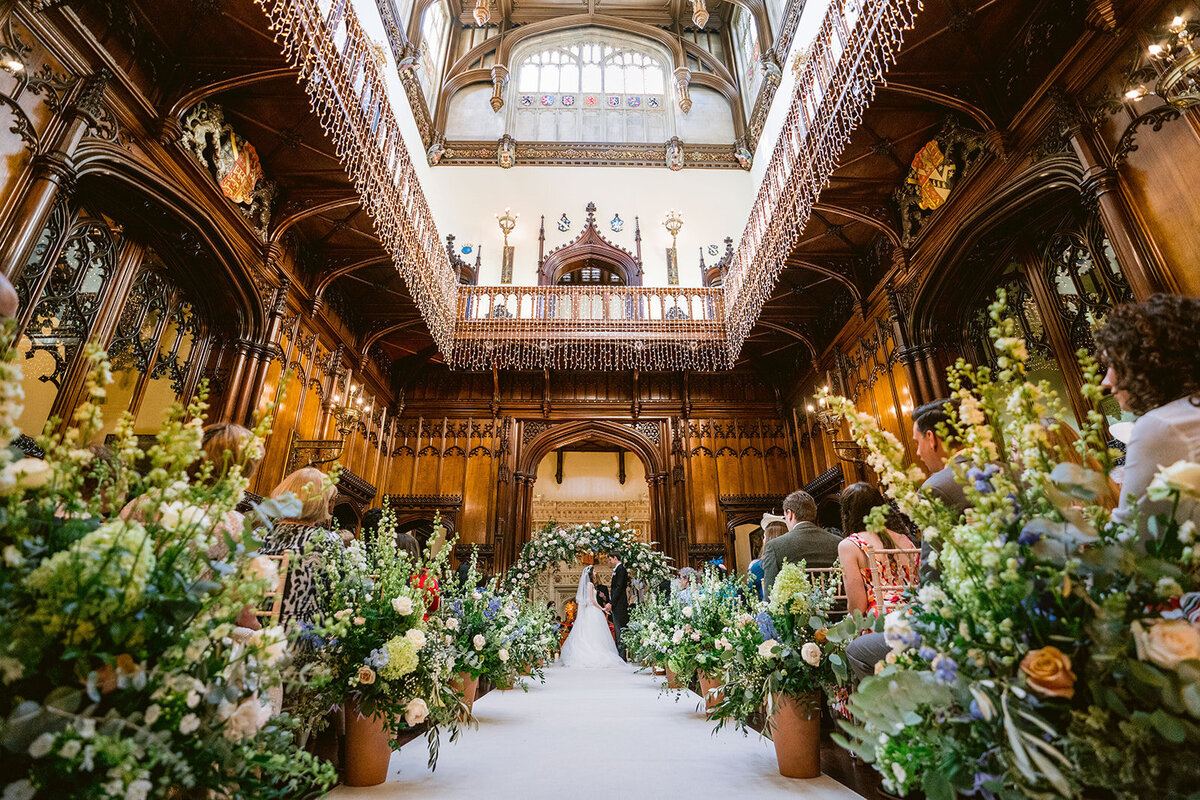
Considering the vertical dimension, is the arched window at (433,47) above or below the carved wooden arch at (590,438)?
above

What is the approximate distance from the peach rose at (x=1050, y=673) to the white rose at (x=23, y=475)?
1741 mm

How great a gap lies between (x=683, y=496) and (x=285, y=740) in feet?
33.8

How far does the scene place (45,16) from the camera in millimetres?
3967

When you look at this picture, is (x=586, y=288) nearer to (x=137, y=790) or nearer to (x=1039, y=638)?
(x=1039, y=638)

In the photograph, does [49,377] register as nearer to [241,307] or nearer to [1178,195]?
[241,307]

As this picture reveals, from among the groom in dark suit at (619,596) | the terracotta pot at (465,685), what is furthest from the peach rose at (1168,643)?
the groom in dark suit at (619,596)

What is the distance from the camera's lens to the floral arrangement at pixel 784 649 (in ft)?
8.77

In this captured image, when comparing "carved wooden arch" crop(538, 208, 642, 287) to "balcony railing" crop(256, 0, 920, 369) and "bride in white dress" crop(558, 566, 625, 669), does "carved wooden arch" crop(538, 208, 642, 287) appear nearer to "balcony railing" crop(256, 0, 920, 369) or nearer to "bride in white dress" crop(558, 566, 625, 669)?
"balcony railing" crop(256, 0, 920, 369)

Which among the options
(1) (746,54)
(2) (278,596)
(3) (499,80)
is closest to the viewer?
(2) (278,596)

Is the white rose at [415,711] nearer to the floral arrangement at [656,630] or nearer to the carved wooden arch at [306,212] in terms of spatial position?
the floral arrangement at [656,630]

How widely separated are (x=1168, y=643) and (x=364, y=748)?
2874mm

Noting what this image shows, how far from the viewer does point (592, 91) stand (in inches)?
628

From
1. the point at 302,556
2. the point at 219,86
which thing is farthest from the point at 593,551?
the point at 219,86

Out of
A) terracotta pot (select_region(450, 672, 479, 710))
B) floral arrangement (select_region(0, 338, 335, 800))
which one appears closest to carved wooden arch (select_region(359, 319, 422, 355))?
terracotta pot (select_region(450, 672, 479, 710))
